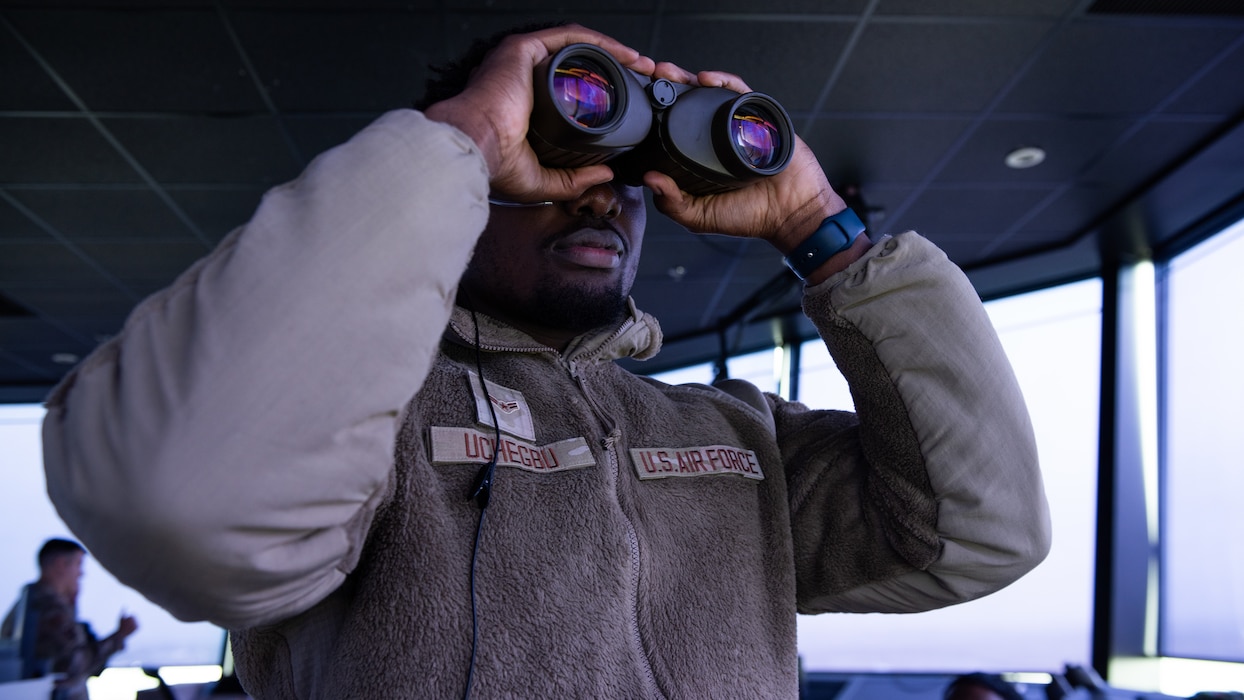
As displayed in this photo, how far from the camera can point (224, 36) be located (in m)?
2.76

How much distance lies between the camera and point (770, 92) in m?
3.17

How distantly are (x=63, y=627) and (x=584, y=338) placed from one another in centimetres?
290

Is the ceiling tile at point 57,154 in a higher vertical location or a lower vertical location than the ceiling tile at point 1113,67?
lower

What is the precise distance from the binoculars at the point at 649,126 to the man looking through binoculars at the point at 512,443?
0.02 meters

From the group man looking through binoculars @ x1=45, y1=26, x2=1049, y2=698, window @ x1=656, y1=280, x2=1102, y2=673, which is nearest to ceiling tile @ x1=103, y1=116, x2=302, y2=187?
man looking through binoculars @ x1=45, y1=26, x2=1049, y2=698

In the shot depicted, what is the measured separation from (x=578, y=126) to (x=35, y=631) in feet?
10.3

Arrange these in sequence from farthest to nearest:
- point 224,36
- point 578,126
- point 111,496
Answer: point 224,36 → point 578,126 → point 111,496

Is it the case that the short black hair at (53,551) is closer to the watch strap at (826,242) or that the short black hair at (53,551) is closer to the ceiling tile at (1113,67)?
the watch strap at (826,242)

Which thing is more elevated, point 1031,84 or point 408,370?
point 1031,84

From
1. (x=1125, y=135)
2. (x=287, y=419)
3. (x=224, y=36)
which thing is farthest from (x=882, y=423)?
(x=1125, y=135)

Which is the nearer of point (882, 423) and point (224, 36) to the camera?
point (882, 423)

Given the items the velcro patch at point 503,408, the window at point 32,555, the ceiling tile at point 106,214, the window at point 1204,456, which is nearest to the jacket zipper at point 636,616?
the velcro patch at point 503,408

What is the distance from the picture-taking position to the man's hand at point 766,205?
0.99m

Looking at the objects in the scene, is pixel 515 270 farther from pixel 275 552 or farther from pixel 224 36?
pixel 224 36
